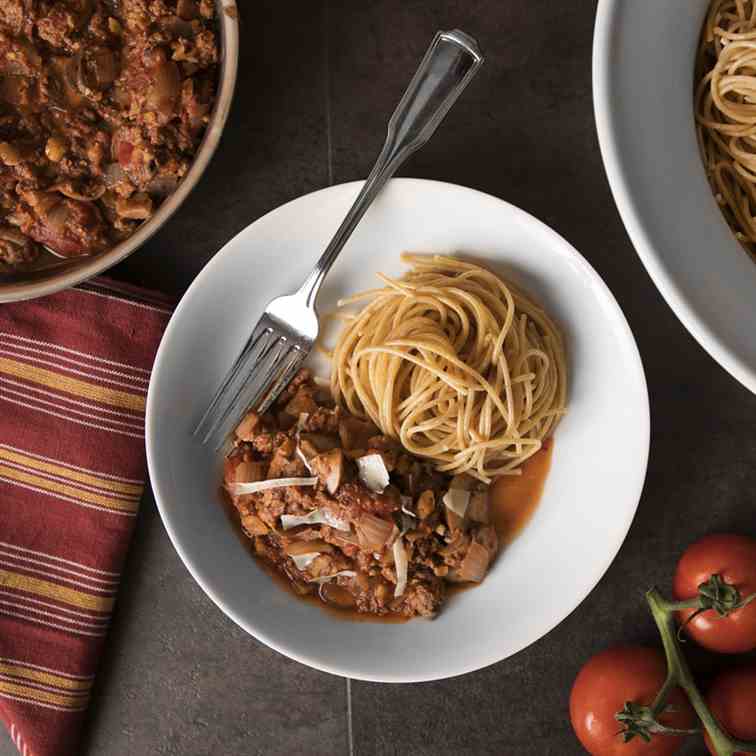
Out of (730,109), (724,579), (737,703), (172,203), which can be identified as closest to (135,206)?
(172,203)

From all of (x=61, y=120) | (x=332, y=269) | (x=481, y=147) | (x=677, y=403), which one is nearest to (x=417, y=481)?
(x=332, y=269)

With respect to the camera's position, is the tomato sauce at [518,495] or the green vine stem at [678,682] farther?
the tomato sauce at [518,495]

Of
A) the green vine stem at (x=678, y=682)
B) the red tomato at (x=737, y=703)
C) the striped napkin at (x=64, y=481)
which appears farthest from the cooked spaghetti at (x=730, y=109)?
the striped napkin at (x=64, y=481)

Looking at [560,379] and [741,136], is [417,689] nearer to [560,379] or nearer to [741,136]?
[560,379]

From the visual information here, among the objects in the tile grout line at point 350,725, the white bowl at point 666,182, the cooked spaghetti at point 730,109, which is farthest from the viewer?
the tile grout line at point 350,725

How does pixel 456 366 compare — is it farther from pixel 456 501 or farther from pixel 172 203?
pixel 172 203

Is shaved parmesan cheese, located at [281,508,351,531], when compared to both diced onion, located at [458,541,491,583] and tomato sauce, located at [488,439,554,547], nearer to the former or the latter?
diced onion, located at [458,541,491,583]

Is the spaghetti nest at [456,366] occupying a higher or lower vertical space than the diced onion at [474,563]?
higher

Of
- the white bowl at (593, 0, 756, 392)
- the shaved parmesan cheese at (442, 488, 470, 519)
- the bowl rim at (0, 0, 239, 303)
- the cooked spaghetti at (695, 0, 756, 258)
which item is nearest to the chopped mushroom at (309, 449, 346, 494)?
the shaved parmesan cheese at (442, 488, 470, 519)

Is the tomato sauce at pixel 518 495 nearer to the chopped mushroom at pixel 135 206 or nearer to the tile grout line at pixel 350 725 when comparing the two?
the tile grout line at pixel 350 725
